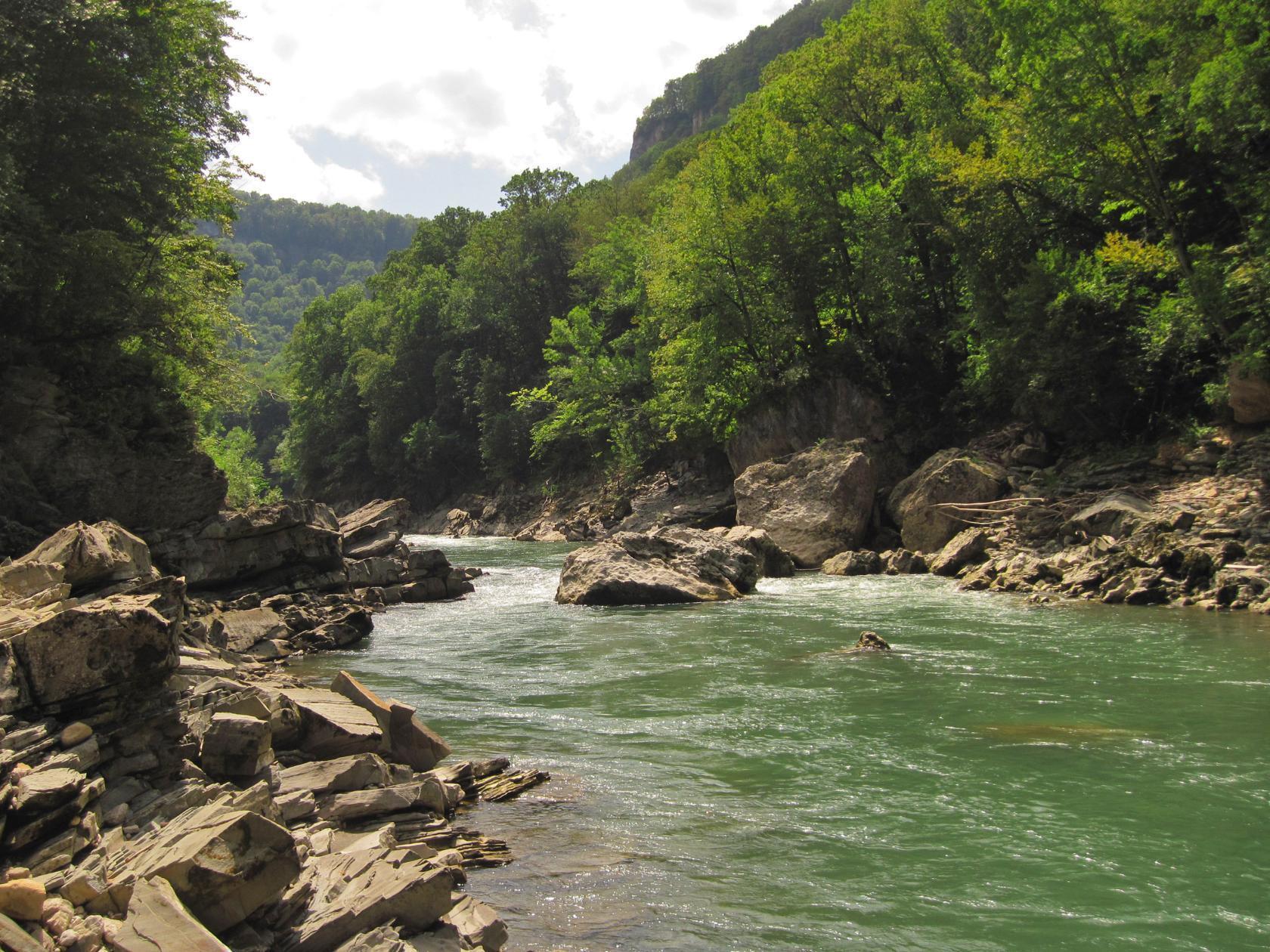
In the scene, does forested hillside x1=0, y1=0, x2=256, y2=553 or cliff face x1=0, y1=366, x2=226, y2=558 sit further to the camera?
forested hillside x1=0, y1=0, x2=256, y2=553

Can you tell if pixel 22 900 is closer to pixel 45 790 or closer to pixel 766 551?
pixel 45 790

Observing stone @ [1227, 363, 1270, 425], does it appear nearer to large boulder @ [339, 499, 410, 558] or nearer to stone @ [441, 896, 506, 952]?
stone @ [441, 896, 506, 952]

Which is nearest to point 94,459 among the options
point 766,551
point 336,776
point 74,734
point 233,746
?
point 233,746

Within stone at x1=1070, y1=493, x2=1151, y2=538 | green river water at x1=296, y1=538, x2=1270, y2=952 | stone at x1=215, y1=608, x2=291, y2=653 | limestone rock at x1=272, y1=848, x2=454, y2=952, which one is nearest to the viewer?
limestone rock at x1=272, y1=848, x2=454, y2=952

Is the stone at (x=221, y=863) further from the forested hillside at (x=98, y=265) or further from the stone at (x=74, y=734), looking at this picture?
the forested hillside at (x=98, y=265)

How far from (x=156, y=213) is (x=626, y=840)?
1915 cm

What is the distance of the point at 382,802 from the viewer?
23.9 feet

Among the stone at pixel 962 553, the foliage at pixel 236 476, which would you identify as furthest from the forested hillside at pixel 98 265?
the stone at pixel 962 553

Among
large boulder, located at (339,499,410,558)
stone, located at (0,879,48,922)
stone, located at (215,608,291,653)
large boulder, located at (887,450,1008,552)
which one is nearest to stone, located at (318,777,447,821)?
stone, located at (0,879,48,922)

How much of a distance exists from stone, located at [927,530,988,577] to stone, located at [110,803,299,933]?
65.1ft

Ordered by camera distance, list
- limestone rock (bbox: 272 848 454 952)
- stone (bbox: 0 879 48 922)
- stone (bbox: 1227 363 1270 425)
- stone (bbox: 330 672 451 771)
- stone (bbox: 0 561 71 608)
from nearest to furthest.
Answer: stone (bbox: 0 879 48 922) → limestone rock (bbox: 272 848 454 952) → stone (bbox: 0 561 71 608) → stone (bbox: 330 672 451 771) → stone (bbox: 1227 363 1270 425)

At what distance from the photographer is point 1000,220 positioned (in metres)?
28.3

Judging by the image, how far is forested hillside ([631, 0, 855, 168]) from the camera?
11362 centimetres

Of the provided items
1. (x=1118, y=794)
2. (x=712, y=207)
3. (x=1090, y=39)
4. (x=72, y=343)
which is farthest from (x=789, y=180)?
(x=1118, y=794)
